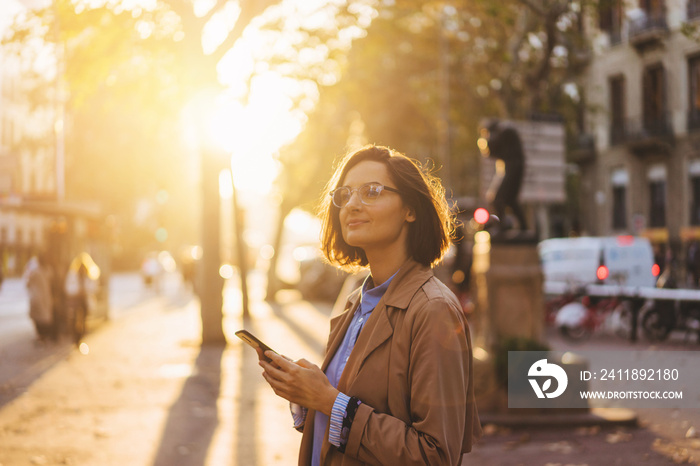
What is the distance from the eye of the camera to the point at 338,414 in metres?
2.55

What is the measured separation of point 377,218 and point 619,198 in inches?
1520

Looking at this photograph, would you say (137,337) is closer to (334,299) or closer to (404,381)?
(334,299)

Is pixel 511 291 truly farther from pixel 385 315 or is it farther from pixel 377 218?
pixel 385 315

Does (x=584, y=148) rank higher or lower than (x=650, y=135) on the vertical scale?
higher

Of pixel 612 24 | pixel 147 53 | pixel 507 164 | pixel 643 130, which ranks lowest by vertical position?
pixel 507 164

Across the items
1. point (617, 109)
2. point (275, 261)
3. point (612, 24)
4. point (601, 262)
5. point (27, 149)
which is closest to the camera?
point (601, 262)

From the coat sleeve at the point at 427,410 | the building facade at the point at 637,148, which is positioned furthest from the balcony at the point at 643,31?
the coat sleeve at the point at 427,410

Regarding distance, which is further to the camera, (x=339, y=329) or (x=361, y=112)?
(x=361, y=112)

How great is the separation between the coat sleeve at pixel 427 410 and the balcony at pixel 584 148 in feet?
129

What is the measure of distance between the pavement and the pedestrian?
6.34ft

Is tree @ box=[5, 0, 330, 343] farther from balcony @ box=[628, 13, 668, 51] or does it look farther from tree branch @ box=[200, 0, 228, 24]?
balcony @ box=[628, 13, 668, 51]

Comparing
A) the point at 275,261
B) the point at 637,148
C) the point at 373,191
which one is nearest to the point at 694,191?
the point at 637,148

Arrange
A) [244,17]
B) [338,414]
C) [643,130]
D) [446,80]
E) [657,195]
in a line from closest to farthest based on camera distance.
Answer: [338,414] < [244,17] < [446,80] < [643,130] < [657,195]

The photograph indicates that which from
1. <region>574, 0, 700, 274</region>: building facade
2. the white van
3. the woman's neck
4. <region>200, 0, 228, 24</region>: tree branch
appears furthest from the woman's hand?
<region>574, 0, 700, 274</region>: building facade
